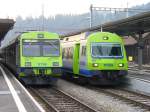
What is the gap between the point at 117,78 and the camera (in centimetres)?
2197

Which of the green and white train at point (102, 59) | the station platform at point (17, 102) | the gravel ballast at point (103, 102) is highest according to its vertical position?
the green and white train at point (102, 59)

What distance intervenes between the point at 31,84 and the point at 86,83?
3464mm

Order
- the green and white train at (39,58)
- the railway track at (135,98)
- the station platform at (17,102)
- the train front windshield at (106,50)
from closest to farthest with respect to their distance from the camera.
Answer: the station platform at (17,102) < the railway track at (135,98) < the green and white train at (39,58) < the train front windshield at (106,50)

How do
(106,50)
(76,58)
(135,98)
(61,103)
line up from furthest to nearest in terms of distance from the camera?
(76,58)
(106,50)
(135,98)
(61,103)

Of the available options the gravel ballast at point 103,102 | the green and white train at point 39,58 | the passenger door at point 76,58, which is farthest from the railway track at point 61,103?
the passenger door at point 76,58

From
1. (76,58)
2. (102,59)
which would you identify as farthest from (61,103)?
(76,58)

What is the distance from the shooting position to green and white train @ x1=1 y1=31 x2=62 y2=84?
21688mm

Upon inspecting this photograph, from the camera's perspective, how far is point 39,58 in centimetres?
2202

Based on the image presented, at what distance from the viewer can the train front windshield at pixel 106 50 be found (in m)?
22.1

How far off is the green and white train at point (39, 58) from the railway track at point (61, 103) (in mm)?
878

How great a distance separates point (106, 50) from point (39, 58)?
334 cm

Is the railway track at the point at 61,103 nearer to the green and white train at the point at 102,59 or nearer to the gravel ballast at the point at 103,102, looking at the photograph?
the gravel ballast at the point at 103,102

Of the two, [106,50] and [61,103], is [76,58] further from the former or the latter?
[61,103]

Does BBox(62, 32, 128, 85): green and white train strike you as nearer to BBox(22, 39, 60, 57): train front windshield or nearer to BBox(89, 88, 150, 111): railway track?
BBox(89, 88, 150, 111): railway track
